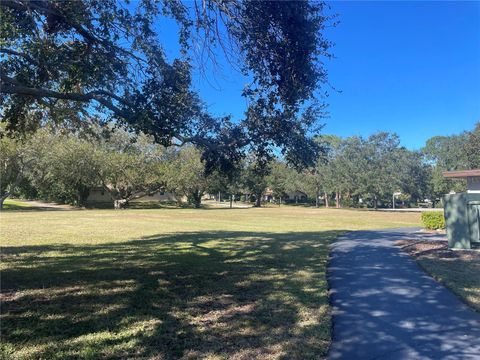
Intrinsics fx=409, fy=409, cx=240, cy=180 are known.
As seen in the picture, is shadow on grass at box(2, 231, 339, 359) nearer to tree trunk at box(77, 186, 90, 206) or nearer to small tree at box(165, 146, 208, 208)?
small tree at box(165, 146, 208, 208)

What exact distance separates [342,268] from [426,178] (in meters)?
72.3

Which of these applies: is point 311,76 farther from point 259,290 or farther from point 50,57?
point 50,57

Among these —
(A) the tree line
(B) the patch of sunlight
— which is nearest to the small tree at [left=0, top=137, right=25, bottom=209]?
(A) the tree line

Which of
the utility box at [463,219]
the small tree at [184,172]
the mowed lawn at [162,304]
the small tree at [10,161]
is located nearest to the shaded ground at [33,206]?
the small tree at [10,161]

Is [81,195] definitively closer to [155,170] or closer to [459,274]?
[155,170]

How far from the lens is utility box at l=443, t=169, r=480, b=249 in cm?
803

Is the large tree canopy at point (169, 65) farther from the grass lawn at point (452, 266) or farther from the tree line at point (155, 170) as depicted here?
the tree line at point (155, 170)

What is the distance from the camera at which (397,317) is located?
5.66m

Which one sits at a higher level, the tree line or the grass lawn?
the tree line

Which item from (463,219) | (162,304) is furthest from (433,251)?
(162,304)

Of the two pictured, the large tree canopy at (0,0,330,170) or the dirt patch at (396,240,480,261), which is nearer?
the large tree canopy at (0,0,330,170)

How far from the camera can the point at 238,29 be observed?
25.1 ft

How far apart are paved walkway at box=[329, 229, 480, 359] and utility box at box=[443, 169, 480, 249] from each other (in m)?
1.01

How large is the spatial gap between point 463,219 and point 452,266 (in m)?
1.85
